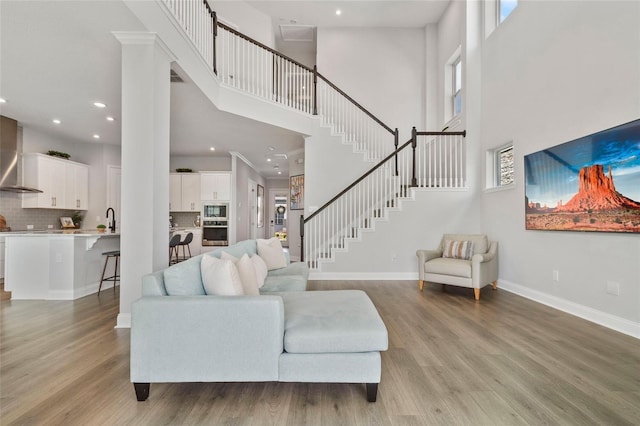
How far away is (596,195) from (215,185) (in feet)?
25.5

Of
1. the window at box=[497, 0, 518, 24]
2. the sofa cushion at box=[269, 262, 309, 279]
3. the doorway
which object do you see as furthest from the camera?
the doorway

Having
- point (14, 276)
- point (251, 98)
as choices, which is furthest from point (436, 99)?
point (14, 276)

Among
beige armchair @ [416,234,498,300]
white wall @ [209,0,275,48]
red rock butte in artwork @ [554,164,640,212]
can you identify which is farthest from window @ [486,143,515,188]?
white wall @ [209,0,275,48]

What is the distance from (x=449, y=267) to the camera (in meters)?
4.40

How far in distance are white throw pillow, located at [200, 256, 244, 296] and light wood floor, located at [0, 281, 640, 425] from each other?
0.66 meters

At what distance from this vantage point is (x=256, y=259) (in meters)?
3.20

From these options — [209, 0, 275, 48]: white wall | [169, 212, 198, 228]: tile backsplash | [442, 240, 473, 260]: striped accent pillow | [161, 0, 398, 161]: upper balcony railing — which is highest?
[209, 0, 275, 48]: white wall

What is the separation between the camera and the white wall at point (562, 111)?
291 cm

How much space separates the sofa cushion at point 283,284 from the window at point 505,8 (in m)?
5.47

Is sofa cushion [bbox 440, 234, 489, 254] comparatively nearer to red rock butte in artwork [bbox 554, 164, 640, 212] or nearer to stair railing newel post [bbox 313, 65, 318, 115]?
red rock butte in artwork [bbox 554, 164, 640, 212]

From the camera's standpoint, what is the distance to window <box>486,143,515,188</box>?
4.87m

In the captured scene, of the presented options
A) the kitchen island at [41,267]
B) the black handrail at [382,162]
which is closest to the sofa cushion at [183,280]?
the kitchen island at [41,267]

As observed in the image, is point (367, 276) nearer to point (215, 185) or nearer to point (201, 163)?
point (215, 185)

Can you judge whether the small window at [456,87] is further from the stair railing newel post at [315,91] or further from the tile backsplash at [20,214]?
the tile backsplash at [20,214]
